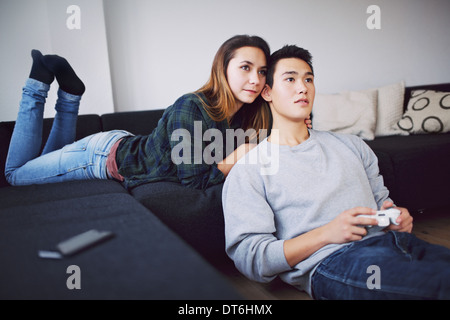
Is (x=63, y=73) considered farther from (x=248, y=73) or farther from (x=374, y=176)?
(x=374, y=176)

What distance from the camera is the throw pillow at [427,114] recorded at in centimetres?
243

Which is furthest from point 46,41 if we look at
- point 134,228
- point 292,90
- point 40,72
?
point 134,228

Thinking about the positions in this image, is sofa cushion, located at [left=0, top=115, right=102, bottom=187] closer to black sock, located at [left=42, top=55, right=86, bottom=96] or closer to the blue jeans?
black sock, located at [left=42, top=55, right=86, bottom=96]

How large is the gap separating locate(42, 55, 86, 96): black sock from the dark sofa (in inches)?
15.8

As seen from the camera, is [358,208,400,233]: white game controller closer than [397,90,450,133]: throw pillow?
Yes

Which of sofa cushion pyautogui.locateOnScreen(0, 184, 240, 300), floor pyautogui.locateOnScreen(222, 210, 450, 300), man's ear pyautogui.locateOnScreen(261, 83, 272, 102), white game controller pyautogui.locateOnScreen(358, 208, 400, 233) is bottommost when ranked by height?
floor pyautogui.locateOnScreen(222, 210, 450, 300)

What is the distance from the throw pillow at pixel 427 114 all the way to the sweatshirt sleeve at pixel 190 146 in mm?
1749

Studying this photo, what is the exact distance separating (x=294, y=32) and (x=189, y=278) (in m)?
2.80

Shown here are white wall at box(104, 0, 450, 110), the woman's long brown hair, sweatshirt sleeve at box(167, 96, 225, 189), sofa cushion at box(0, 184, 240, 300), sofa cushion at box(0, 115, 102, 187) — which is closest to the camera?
sofa cushion at box(0, 184, 240, 300)

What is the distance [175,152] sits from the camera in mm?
1463

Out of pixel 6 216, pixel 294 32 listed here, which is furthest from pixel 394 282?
pixel 294 32

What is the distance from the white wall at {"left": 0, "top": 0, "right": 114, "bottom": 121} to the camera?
2.27 metres

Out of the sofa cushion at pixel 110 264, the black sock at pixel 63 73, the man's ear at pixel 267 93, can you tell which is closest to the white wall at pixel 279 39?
the black sock at pixel 63 73

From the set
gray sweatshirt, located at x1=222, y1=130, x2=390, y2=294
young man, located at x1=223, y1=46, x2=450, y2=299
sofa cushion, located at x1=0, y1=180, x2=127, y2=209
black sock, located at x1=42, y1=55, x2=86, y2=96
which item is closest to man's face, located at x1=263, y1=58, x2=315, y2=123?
young man, located at x1=223, y1=46, x2=450, y2=299
